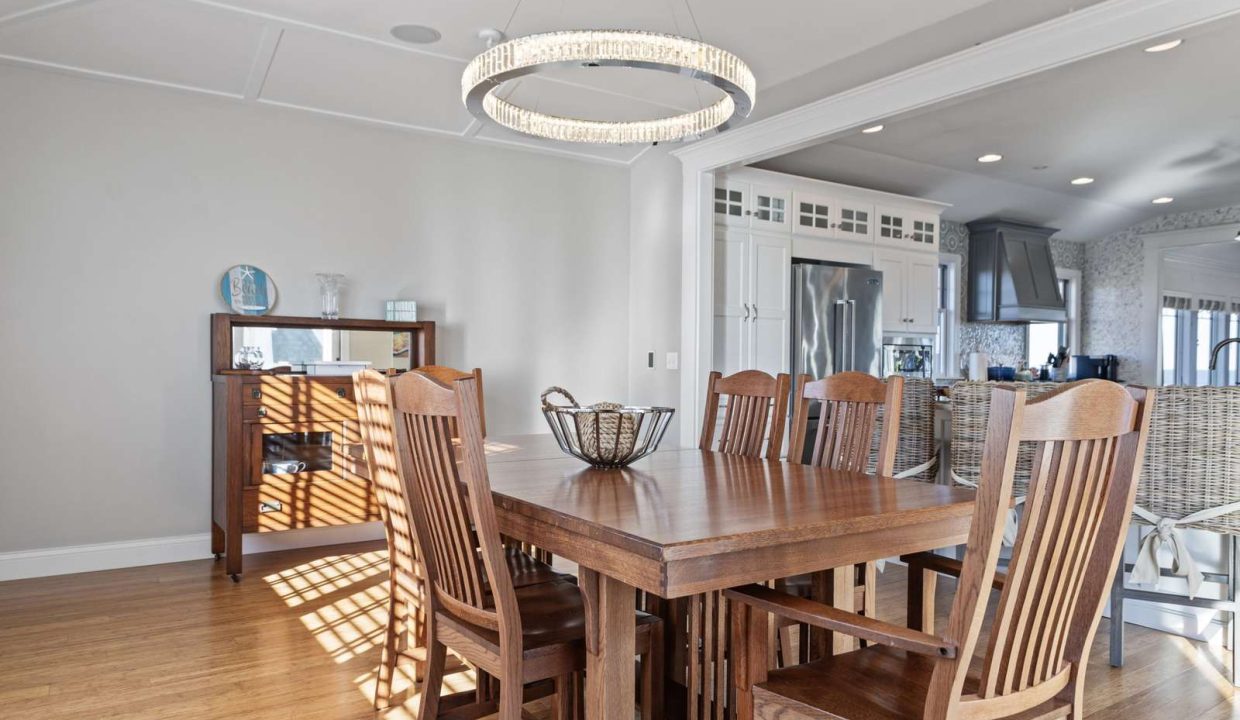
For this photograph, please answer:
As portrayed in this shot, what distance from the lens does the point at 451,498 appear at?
Result: 1701mm

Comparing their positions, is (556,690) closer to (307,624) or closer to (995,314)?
(307,624)

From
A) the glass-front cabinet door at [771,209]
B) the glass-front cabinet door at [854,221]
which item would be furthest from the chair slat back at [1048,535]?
the glass-front cabinet door at [854,221]

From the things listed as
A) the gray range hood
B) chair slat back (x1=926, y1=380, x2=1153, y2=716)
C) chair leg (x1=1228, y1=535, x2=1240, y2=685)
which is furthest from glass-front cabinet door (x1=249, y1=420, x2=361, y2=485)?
the gray range hood

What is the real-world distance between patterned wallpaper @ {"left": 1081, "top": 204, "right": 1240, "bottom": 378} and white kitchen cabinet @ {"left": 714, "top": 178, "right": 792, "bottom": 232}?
455 cm

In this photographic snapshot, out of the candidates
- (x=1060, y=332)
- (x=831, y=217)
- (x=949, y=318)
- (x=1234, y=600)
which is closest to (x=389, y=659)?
(x=1234, y=600)

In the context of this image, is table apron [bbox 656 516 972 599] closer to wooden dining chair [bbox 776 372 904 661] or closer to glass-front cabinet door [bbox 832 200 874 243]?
wooden dining chair [bbox 776 372 904 661]

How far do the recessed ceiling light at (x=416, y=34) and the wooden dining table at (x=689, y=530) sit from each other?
242cm

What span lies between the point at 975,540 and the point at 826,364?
4.28 m

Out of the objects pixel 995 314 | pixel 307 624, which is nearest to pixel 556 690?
pixel 307 624

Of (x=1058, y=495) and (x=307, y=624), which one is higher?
(x=1058, y=495)

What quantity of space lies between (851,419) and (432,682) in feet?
4.63

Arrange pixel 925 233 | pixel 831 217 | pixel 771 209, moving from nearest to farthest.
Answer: pixel 771 209
pixel 831 217
pixel 925 233

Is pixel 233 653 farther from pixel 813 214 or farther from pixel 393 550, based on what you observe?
pixel 813 214

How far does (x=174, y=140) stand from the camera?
4.11 meters
